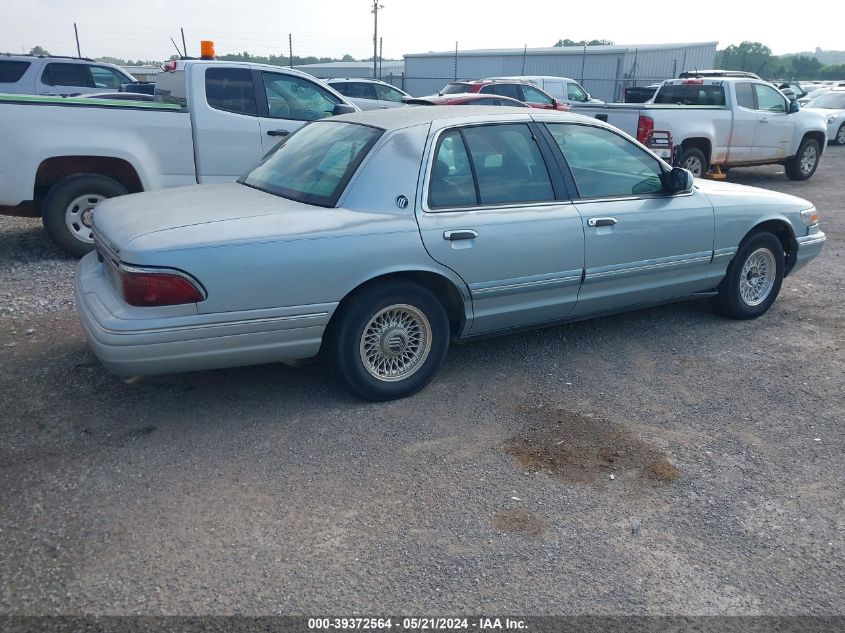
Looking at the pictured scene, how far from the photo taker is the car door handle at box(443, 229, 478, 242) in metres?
4.34

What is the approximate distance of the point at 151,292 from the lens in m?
3.67

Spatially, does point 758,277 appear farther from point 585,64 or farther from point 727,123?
point 585,64

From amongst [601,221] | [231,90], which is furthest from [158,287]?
[231,90]

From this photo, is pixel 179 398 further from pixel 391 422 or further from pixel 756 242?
pixel 756 242

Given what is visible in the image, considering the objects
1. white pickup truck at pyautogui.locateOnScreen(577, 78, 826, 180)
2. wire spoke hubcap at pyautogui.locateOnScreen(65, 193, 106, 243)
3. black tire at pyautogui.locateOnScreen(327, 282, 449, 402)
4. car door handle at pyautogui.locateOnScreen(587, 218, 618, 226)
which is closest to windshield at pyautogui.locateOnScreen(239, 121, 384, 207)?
black tire at pyautogui.locateOnScreen(327, 282, 449, 402)

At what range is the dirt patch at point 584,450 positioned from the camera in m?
3.79

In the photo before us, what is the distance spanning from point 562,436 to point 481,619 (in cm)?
153

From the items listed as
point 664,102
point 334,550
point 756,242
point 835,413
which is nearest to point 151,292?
point 334,550

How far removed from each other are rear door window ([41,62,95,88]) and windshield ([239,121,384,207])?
1171cm

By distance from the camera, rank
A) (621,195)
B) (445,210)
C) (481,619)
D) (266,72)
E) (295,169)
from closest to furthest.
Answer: (481,619)
(445,210)
(295,169)
(621,195)
(266,72)

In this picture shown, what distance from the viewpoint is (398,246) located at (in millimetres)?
4176

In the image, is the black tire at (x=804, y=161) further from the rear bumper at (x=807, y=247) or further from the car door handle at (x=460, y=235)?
the car door handle at (x=460, y=235)

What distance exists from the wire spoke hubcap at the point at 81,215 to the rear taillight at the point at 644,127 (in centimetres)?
763

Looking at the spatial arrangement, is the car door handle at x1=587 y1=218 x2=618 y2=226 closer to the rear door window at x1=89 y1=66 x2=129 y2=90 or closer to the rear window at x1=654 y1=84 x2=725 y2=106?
the rear window at x1=654 y1=84 x2=725 y2=106
